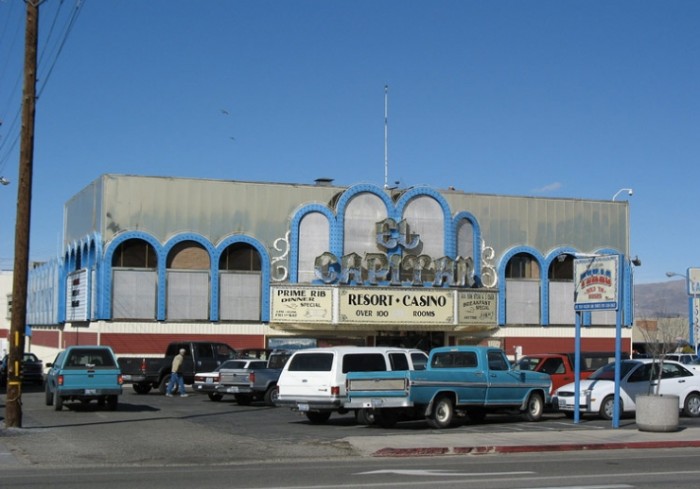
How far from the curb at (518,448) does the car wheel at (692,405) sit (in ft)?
25.1

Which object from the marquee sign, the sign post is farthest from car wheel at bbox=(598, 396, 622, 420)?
the marquee sign

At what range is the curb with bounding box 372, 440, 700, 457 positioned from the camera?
1862 cm

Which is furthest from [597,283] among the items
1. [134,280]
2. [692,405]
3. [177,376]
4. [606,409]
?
[134,280]

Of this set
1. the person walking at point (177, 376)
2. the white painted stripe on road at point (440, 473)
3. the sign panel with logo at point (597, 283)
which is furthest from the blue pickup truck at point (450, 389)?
the person walking at point (177, 376)

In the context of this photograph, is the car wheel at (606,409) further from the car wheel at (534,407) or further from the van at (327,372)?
the van at (327,372)

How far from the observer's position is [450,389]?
23.5 m

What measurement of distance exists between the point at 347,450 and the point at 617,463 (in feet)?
16.3

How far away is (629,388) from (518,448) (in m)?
8.84

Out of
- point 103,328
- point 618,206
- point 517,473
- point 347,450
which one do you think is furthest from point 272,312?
point 517,473

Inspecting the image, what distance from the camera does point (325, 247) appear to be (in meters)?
47.7

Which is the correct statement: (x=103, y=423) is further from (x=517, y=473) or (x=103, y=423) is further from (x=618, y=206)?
(x=618, y=206)

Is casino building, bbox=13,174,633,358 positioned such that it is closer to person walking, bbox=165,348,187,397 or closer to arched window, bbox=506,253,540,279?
arched window, bbox=506,253,540,279

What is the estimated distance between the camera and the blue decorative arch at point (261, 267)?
45.9 meters

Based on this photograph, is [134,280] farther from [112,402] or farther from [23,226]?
[23,226]
